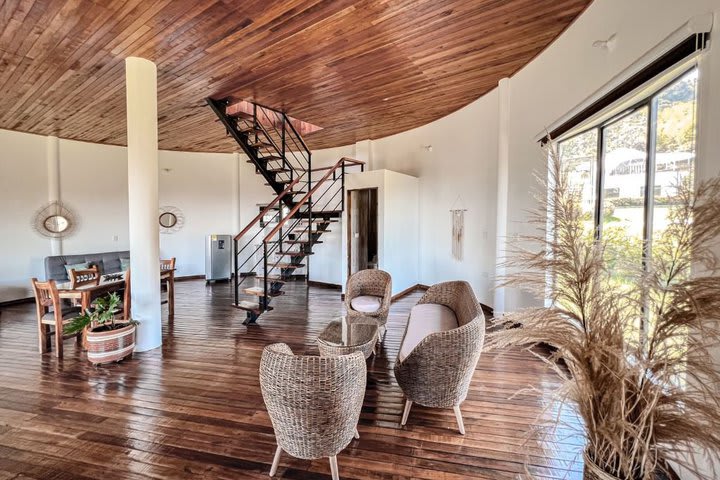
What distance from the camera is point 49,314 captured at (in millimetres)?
3746

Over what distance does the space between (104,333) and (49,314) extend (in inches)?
41.2

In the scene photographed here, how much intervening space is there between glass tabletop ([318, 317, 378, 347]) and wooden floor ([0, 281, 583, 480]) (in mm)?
460

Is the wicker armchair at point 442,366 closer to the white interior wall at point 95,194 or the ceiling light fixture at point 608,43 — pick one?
the ceiling light fixture at point 608,43

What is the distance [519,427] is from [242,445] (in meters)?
1.97

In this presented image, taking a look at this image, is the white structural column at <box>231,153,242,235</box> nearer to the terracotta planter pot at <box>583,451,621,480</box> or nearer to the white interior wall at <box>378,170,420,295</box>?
the white interior wall at <box>378,170,420,295</box>

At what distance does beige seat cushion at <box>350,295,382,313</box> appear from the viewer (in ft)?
12.9

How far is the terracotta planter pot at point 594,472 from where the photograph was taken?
1011 mm

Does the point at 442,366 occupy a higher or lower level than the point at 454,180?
lower

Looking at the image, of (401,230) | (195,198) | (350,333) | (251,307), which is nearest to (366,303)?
(350,333)

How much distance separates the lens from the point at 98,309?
3.47m

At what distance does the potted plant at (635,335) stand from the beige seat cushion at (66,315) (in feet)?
15.5

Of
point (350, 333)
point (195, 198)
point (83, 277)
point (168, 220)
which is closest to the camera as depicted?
point (350, 333)

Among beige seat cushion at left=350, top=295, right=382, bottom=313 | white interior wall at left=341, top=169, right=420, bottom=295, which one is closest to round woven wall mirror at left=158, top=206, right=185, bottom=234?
white interior wall at left=341, top=169, right=420, bottom=295

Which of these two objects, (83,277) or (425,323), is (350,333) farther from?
(83,277)
